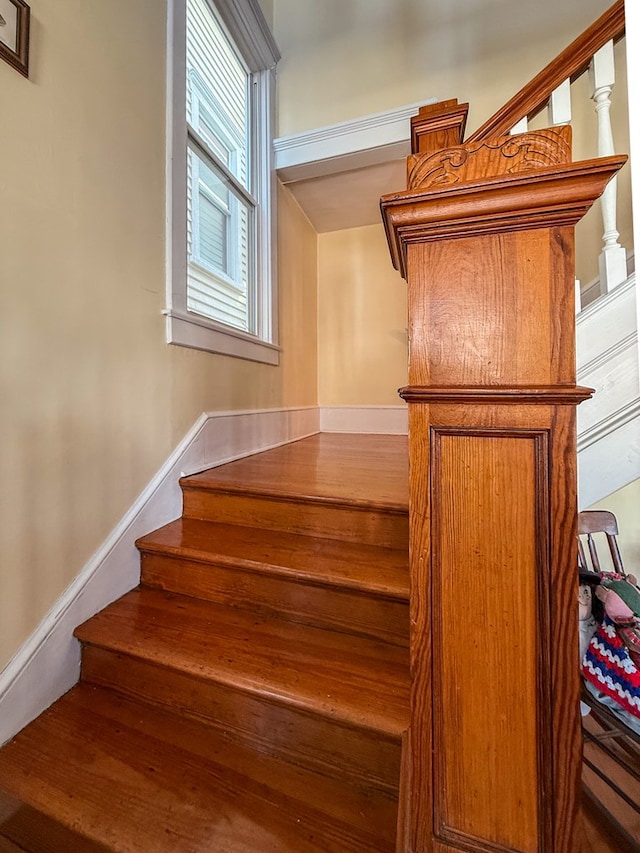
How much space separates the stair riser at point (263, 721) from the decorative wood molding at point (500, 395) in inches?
27.5

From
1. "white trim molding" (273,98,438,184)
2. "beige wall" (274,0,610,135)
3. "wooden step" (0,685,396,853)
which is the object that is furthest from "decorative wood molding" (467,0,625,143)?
"wooden step" (0,685,396,853)

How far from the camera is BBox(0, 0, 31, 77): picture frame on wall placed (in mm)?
923

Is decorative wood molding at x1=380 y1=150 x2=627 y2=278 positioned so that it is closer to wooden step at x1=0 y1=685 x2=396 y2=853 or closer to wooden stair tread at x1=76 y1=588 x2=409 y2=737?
wooden stair tread at x1=76 y1=588 x2=409 y2=737

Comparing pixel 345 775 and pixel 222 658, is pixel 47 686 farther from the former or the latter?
pixel 345 775

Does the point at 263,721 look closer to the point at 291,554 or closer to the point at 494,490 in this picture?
the point at 291,554

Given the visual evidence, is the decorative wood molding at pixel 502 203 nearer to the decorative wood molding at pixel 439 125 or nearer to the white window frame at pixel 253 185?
the decorative wood molding at pixel 439 125

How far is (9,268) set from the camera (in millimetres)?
933

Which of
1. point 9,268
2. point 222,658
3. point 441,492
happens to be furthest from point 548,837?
point 9,268

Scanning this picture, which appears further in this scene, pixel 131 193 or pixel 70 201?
pixel 131 193

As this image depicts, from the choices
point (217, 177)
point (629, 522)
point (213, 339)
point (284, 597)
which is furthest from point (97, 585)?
point (629, 522)

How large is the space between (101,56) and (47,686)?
1.88 m

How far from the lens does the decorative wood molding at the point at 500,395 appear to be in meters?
0.53

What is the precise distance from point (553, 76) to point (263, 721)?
1914mm

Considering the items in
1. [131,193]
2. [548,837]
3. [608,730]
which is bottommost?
[608,730]
